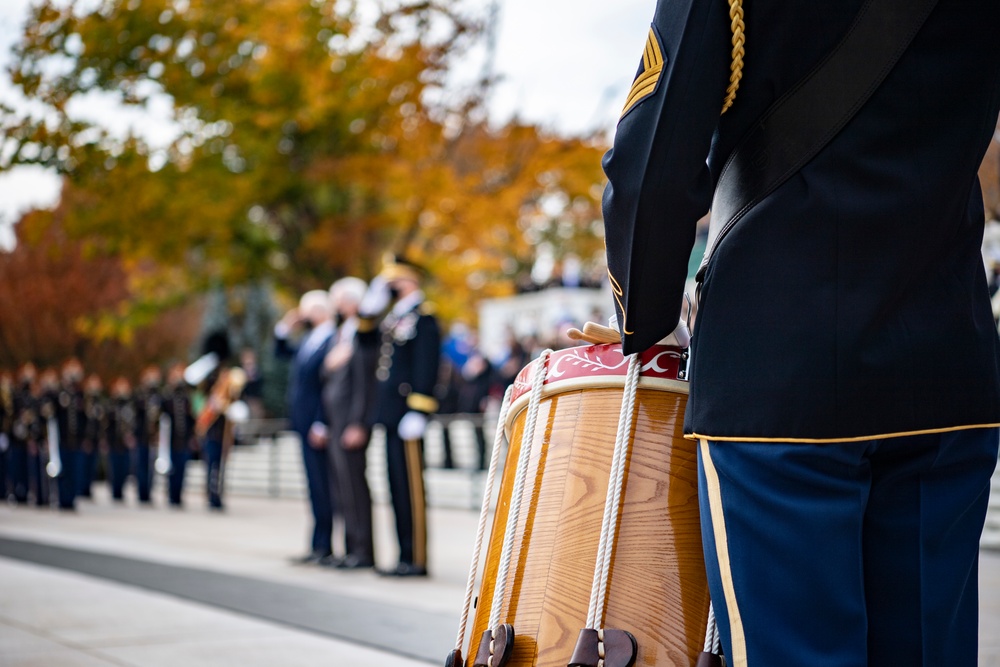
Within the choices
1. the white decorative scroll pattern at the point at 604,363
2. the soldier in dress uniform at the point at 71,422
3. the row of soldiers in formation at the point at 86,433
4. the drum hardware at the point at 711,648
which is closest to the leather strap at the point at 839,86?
the white decorative scroll pattern at the point at 604,363

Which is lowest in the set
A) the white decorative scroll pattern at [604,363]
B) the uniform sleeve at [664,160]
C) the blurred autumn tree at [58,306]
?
the white decorative scroll pattern at [604,363]

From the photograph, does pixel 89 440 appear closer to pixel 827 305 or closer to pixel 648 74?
pixel 648 74

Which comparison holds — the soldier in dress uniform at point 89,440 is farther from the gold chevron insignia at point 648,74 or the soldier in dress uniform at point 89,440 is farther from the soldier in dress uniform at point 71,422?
the gold chevron insignia at point 648,74

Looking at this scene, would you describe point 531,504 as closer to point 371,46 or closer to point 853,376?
point 853,376

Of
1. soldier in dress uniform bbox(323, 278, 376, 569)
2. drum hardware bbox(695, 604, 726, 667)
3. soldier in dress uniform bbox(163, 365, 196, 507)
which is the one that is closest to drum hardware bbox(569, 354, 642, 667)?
drum hardware bbox(695, 604, 726, 667)

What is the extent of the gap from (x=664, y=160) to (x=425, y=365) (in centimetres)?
591

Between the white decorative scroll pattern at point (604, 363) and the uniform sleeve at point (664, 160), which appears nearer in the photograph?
the uniform sleeve at point (664, 160)

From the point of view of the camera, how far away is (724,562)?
70.1 inches

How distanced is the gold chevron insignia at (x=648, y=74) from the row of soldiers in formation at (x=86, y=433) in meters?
15.1

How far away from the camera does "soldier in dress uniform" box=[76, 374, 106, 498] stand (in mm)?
16641

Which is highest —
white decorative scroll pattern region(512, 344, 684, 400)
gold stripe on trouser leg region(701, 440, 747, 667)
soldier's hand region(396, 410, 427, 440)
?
white decorative scroll pattern region(512, 344, 684, 400)

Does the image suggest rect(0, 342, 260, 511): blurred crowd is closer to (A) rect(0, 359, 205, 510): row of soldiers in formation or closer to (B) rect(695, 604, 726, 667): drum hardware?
(A) rect(0, 359, 205, 510): row of soldiers in formation

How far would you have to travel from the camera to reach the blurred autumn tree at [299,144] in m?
16.1

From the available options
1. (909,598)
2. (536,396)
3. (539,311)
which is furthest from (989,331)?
(539,311)
